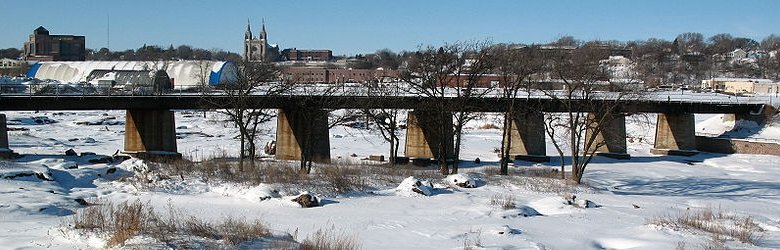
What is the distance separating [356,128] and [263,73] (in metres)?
28.9

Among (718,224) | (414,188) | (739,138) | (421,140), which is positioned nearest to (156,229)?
(414,188)

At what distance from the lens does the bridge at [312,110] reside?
4041cm

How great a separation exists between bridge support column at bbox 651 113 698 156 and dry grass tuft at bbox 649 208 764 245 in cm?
3520

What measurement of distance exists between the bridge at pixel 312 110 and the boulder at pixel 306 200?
16.6 meters

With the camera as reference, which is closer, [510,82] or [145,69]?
[510,82]

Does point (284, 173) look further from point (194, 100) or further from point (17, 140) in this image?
point (17, 140)

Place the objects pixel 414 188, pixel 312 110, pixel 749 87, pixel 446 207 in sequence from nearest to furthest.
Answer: pixel 446 207
pixel 414 188
pixel 312 110
pixel 749 87

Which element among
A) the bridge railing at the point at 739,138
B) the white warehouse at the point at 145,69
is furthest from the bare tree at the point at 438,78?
the white warehouse at the point at 145,69

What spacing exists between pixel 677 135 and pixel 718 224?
38.5m

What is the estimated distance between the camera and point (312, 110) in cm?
4247

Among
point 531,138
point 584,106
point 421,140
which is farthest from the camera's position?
point 531,138

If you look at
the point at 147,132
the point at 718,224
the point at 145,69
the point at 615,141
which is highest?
the point at 145,69

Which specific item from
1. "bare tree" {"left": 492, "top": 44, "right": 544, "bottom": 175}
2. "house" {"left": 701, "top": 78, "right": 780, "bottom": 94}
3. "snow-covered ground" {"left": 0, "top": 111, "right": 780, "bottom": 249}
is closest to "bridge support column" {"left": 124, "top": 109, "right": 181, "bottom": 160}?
"snow-covered ground" {"left": 0, "top": 111, "right": 780, "bottom": 249}

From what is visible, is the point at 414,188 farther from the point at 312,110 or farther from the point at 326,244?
the point at 312,110
